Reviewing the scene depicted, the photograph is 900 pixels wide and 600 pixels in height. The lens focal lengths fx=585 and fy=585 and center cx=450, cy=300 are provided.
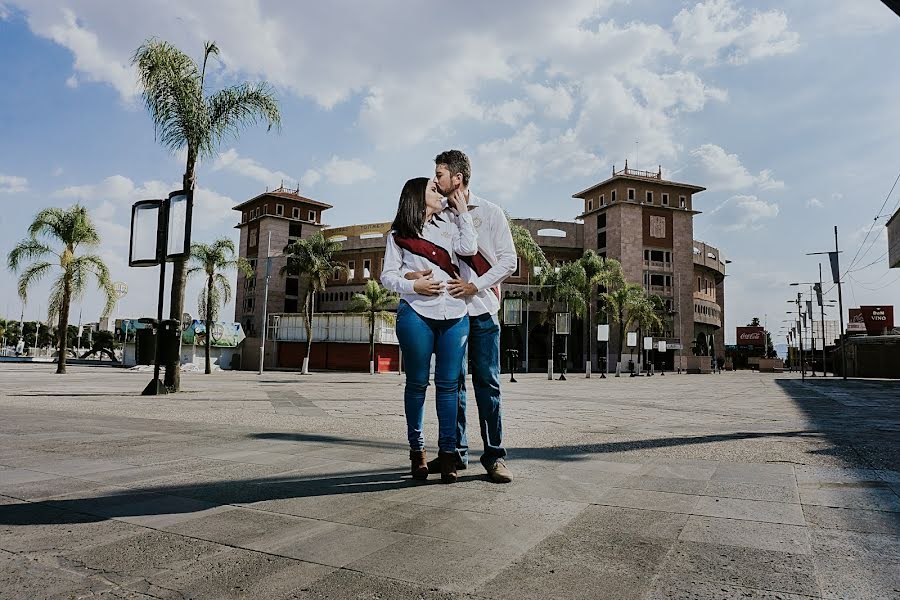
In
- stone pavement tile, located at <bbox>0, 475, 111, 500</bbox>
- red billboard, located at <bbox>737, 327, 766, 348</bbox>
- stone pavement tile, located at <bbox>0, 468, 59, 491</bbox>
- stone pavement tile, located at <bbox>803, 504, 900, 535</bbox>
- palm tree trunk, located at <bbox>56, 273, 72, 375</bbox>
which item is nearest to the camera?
stone pavement tile, located at <bbox>803, 504, 900, 535</bbox>

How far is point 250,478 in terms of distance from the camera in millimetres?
3701

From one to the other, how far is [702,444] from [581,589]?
448cm

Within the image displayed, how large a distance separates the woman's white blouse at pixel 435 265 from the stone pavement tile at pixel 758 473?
213 centimetres

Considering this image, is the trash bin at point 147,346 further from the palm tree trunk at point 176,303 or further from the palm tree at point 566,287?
the palm tree at point 566,287

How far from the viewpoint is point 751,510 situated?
118 inches

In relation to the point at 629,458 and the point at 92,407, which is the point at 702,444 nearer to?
the point at 629,458

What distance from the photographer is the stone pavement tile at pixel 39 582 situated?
1840 millimetres

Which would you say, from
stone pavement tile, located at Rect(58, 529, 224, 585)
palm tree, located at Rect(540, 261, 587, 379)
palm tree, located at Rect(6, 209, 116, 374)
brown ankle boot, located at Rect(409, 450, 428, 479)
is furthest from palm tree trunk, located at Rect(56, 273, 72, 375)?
palm tree, located at Rect(540, 261, 587, 379)

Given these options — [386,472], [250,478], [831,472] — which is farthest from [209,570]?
[831,472]

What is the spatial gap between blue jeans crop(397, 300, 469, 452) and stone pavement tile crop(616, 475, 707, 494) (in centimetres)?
114

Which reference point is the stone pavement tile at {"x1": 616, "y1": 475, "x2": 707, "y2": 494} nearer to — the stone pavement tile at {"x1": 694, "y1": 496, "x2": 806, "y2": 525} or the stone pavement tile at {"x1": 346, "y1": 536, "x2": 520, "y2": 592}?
the stone pavement tile at {"x1": 694, "y1": 496, "x2": 806, "y2": 525}

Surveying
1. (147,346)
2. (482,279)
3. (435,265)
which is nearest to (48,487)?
(435,265)

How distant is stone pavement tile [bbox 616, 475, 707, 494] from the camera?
352 cm

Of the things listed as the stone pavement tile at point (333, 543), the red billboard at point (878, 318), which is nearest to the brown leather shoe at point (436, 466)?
the stone pavement tile at point (333, 543)
